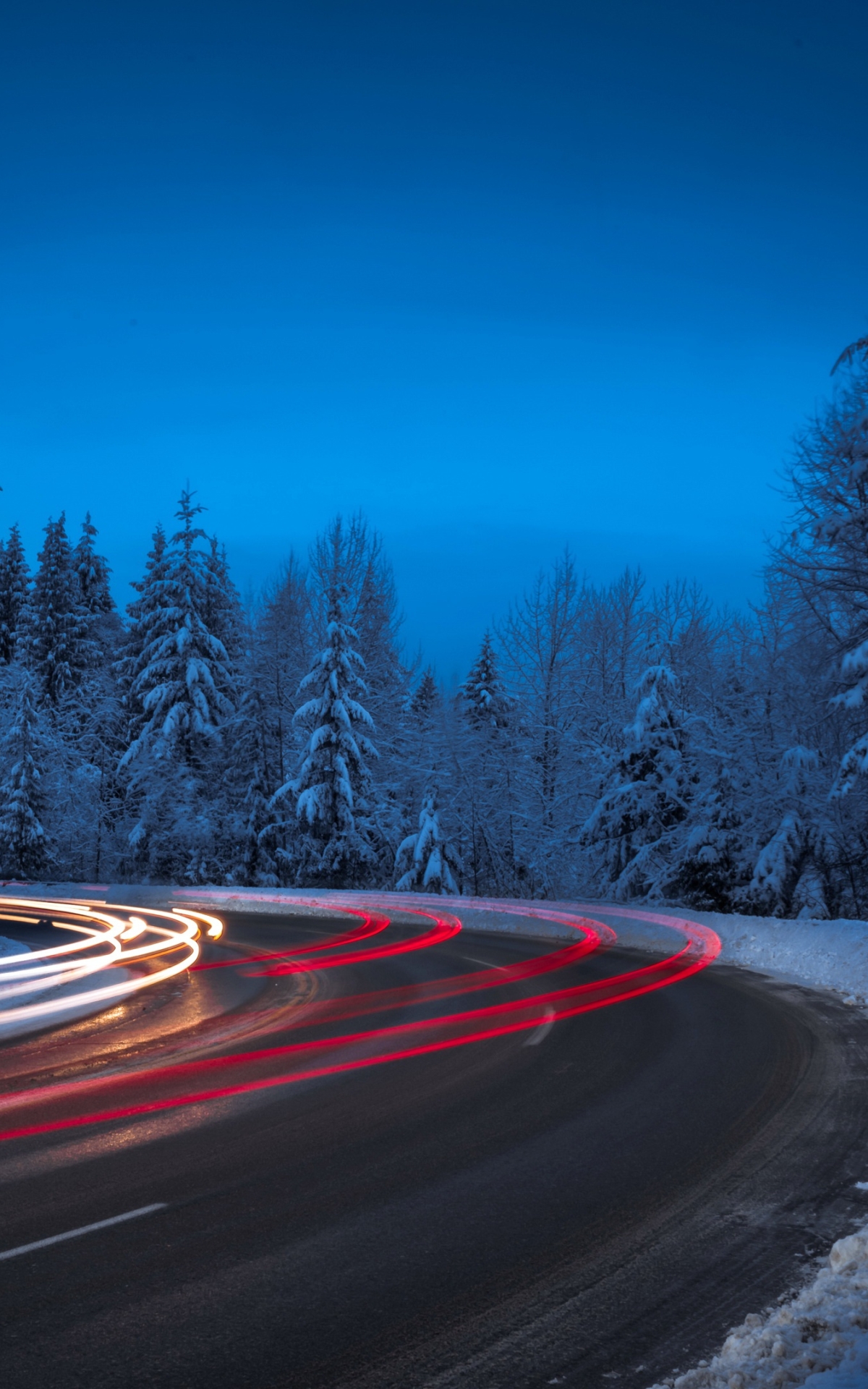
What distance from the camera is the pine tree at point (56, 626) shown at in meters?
62.1

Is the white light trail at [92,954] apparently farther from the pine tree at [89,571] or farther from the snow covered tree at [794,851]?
the pine tree at [89,571]

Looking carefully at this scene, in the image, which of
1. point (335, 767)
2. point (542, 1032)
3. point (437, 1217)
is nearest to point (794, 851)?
point (542, 1032)

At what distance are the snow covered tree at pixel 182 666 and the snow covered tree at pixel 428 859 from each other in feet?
51.0

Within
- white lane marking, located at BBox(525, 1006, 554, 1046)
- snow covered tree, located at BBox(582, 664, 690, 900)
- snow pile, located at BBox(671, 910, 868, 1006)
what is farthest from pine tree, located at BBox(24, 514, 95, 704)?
white lane marking, located at BBox(525, 1006, 554, 1046)

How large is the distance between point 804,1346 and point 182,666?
49360 millimetres

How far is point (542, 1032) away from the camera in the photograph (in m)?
11.9

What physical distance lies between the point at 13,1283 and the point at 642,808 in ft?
→ 95.4

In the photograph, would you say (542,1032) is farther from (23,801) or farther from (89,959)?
(23,801)

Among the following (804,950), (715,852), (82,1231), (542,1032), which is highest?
(715,852)

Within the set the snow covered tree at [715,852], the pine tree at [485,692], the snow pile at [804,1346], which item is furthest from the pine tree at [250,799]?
the snow pile at [804,1346]

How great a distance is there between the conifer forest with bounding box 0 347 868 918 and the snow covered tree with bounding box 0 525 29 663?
16.5 ft

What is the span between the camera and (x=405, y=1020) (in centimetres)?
1283

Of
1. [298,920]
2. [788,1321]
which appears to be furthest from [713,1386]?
[298,920]

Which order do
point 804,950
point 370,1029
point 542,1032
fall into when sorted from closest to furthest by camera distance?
1. point 542,1032
2. point 370,1029
3. point 804,950
